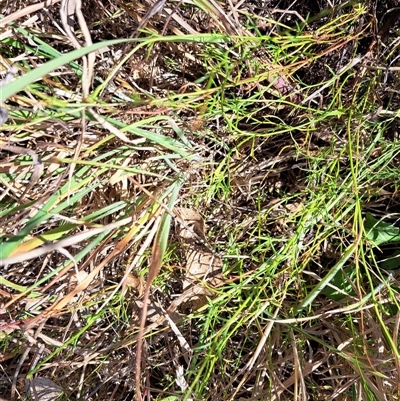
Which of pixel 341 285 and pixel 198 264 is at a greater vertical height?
pixel 198 264

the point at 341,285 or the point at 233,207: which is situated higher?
the point at 233,207

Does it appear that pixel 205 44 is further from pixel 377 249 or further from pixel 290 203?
pixel 377 249

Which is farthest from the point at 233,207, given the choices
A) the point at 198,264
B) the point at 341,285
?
the point at 341,285

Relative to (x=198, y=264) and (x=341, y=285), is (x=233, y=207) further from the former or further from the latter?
(x=341, y=285)

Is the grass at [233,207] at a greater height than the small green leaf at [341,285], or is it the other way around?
the grass at [233,207]

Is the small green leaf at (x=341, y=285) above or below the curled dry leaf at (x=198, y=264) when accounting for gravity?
below

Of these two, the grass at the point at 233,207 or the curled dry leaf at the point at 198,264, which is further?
the curled dry leaf at the point at 198,264

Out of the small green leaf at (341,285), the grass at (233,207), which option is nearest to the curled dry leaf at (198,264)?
the grass at (233,207)

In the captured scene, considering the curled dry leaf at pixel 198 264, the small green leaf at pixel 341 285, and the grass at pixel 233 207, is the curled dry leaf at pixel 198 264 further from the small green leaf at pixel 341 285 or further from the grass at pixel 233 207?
the small green leaf at pixel 341 285

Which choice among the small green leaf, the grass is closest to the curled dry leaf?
the grass
